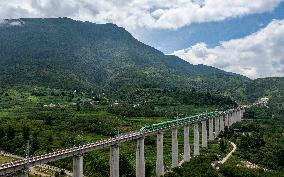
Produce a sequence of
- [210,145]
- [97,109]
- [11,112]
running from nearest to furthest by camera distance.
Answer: [210,145] < [11,112] < [97,109]

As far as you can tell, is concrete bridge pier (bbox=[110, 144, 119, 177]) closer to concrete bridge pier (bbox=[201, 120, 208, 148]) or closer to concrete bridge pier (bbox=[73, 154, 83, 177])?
concrete bridge pier (bbox=[73, 154, 83, 177])

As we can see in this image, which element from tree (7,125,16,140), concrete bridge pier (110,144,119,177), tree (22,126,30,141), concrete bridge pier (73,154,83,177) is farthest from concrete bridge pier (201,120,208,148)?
concrete bridge pier (73,154,83,177)

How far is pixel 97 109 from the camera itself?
544ft

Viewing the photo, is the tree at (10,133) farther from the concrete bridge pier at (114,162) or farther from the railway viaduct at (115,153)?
the concrete bridge pier at (114,162)

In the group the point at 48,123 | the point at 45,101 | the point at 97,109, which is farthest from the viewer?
the point at 45,101

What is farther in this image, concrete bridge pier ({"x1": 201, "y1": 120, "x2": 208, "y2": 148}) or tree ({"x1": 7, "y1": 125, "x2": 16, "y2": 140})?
concrete bridge pier ({"x1": 201, "y1": 120, "x2": 208, "y2": 148})

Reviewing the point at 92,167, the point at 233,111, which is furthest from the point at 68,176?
the point at 233,111

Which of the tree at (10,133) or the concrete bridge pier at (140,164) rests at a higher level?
the tree at (10,133)

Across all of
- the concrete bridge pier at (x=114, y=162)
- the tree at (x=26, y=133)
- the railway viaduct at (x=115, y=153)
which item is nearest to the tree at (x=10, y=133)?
the tree at (x=26, y=133)

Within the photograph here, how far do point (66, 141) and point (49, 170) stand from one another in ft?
67.4

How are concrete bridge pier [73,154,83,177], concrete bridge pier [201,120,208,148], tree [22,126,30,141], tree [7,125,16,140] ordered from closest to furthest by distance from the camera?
concrete bridge pier [73,154,83,177] → tree [22,126,30,141] → tree [7,125,16,140] → concrete bridge pier [201,120,208,148]

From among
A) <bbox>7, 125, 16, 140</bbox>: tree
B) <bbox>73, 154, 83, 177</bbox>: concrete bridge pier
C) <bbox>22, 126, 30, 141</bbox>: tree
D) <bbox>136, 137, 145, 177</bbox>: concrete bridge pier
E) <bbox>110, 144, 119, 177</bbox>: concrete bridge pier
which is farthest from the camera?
<bbox>7, 125, 16, 140</bbox>: tree

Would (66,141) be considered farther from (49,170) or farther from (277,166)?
(277,166)

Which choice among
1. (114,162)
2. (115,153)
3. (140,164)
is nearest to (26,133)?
(140,164)
